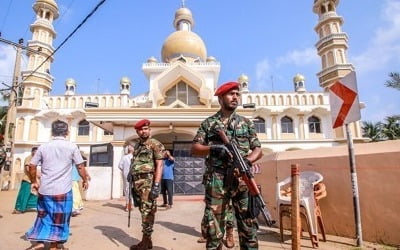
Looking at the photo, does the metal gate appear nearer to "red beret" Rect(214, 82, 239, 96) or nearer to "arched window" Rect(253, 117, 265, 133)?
"red beret" Rect(214, 82, 239, 96)

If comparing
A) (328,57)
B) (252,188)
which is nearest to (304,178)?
(252,188)

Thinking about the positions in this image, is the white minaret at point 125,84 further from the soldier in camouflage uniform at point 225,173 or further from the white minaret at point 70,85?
the soldier in camouflage uniform at point 225,173

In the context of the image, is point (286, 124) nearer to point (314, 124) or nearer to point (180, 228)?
point (314, 124)

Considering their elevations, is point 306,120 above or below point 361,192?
above

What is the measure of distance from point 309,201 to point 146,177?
227 centimetres

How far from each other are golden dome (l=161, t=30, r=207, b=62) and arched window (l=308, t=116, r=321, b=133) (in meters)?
11.4

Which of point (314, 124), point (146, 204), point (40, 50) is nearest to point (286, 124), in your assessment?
point (314, 124)

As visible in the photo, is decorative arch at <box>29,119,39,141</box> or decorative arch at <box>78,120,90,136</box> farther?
decorative arch at <box>78,120,90,136</box>

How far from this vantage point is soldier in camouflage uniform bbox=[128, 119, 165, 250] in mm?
3561

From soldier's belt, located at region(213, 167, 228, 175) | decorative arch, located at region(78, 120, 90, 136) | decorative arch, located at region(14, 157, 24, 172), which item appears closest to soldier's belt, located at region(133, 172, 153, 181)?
soldier's belt, located at region(213, 167, 228, 175)

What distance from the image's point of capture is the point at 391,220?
359 cm

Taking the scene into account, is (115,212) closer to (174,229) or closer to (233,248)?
(174,229)

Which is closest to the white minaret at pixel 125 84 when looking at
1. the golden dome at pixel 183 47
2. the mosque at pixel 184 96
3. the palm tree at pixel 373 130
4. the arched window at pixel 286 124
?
the mosque at pixel 184 96

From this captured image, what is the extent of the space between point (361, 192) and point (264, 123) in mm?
21195
